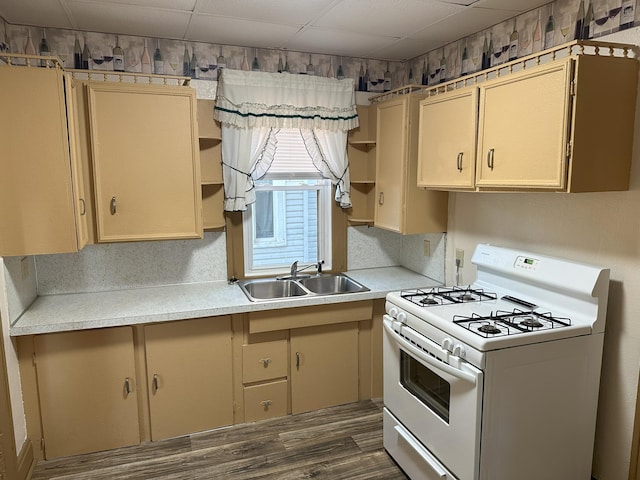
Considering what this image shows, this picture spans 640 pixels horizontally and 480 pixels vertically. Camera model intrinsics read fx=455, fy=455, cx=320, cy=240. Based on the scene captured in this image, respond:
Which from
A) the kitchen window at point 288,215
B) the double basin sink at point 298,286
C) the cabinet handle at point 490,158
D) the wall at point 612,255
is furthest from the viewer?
the kitchen window at point 288,215

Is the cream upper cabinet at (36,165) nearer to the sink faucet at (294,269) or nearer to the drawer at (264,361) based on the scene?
the drawer at (264,361)

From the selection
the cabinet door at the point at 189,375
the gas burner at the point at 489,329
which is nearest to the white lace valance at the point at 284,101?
the cabinet door at the point at 189,375

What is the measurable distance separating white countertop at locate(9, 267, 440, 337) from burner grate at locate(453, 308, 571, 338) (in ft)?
3.18

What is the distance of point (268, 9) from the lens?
2375mm

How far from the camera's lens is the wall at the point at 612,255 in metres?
1.95

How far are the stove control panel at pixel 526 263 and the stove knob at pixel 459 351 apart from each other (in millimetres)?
673

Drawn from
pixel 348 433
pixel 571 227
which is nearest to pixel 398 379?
pixel 348 433

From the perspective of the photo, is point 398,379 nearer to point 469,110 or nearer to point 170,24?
point 469,110

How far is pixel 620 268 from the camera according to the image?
6.54 ft

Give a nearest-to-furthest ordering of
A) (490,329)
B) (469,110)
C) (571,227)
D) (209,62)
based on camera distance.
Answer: (490,329)
(571,227)
(469,110)
(209,62)

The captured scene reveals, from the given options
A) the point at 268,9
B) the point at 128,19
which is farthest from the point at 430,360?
the point at 128,19

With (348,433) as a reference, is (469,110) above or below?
above

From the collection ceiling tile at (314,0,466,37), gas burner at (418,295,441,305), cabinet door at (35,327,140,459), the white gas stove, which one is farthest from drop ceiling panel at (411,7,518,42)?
cabinet door at (35,327,140,459)

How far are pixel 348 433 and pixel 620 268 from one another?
1.77 meters
